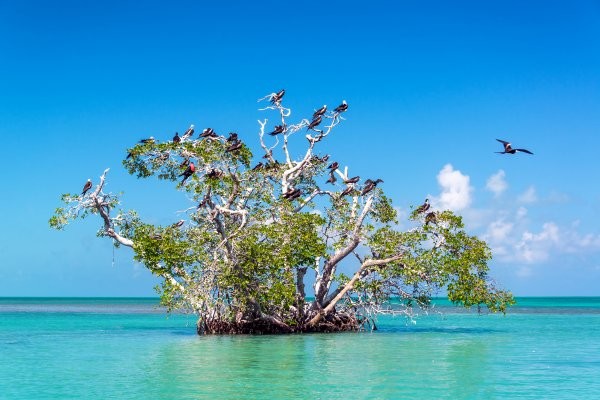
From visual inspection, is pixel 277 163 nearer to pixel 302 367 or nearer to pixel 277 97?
pixel 277 97

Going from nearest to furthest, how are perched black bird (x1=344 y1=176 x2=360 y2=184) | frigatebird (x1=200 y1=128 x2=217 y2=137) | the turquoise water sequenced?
the turquoise water
frigatebird (x1=200 y1=128 x2=217 y2=137)
perched black bird (x1=344 y1=176 x2=360 y2=184)

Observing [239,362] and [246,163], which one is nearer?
[239,362]

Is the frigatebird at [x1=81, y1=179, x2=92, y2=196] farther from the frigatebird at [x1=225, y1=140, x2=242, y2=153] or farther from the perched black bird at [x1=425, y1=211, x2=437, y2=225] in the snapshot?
the perched black bird at [x1=425, y1=211, x2=437, y2=225]

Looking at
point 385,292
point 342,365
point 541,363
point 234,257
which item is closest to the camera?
point 342,365

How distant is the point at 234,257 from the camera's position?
80.5ft

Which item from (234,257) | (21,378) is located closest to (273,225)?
(234,257)

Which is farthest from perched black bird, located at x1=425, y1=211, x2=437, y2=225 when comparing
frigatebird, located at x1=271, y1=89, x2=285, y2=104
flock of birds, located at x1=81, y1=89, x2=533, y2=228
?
frigatebird, located at x1=271, y1=89, x2=285, y2=104

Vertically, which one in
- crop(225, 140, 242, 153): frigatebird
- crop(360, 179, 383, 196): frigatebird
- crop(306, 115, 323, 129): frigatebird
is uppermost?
crop(306, 115, 323, 129): frigatebird

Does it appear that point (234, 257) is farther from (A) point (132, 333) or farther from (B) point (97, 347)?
(A) point (132, 333)

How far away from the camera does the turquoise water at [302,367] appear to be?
575 inches

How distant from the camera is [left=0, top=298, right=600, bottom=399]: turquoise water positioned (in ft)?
48.0

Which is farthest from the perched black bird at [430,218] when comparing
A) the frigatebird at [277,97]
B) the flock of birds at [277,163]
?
the frigatebird at [277,97]

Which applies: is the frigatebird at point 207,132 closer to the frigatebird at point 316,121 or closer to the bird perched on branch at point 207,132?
the bird perched on branch at point 207,132

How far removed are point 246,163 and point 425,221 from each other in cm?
595
